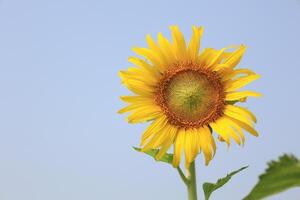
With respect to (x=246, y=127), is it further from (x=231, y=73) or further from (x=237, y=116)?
(x=231, y=73)

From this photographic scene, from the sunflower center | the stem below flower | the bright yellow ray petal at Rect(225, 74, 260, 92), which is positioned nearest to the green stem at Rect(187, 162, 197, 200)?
the stem below flower

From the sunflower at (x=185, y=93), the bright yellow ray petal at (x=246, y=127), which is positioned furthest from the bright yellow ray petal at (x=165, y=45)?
the bright yellow ray petal at (x=246, y=127)

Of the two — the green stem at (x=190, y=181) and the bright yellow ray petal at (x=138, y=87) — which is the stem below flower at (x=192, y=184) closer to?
the green stem at (x=190, y=181)

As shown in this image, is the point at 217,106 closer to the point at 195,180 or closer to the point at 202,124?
the point at 202,124

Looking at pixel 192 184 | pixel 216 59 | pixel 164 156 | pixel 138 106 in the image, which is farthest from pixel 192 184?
pixel 216 59

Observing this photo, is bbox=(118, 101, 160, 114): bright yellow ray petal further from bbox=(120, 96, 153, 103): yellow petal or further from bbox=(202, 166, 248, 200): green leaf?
bbox=(202, 166, 248, 200): green leaf

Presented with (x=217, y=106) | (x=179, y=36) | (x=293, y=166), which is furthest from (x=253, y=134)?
(x=293, y=166)
